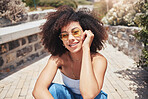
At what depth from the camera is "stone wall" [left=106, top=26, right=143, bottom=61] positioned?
421cm

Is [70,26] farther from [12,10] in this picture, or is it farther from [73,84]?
[12,10]

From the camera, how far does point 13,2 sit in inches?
172

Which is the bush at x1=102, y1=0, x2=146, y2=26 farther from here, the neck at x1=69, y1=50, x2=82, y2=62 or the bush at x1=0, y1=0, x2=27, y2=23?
the neck at x1=69, y1=50, x2=82, y2=62

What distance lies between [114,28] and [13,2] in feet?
11.3

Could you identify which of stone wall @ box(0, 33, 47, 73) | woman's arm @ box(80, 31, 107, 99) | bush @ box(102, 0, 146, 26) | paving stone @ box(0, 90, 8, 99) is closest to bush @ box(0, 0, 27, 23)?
stone wall @ box(0, 33, 47, 73)

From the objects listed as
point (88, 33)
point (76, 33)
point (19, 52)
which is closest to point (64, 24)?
point (76, 33)

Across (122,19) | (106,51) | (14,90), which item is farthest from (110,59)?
(14,90)

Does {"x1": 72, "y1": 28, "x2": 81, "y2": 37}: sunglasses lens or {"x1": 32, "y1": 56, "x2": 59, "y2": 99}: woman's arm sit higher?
{"x1": 72, "y1": 28, "x2": 81, "y2": 37}: sunglasses lens

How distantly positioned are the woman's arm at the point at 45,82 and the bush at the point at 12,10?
3.00 m

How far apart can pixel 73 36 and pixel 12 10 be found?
3.35m

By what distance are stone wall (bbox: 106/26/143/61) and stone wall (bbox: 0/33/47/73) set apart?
267cm

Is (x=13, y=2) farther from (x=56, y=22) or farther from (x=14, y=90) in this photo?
(x=56, y=22)

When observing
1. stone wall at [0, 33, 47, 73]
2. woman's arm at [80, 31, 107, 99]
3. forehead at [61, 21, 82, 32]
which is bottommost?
stone wall at [0, 33, 47, 73]

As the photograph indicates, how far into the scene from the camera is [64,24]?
5.66 ft
